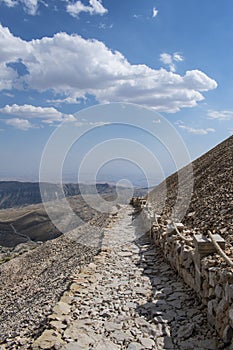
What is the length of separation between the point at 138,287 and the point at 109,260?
9.19 ft

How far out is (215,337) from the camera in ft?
17.1

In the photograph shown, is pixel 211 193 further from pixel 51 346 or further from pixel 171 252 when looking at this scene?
pixel 51 346

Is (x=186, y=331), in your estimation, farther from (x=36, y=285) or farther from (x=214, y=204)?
(x=36, y=285)

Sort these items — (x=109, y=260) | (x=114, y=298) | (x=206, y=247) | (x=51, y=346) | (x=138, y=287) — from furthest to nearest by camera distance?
(x=109, y=260), (x=138, y=287), (x=114, y=298), (x=206, y=247), (x=51, y=346)

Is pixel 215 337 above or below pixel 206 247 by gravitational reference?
below

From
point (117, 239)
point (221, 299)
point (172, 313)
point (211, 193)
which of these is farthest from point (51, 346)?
point (211, 193)

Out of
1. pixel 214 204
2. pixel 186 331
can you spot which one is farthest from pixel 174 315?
pixel 214 204

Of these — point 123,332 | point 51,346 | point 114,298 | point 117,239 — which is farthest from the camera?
point 117,239

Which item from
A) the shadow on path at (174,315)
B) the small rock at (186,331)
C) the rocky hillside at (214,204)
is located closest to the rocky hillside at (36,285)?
the shadow on path at (174,315)

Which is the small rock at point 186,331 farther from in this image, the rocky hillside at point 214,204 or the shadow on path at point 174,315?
the rocky hillside at point 214,204

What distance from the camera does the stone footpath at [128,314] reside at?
17.5ft

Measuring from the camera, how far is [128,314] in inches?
254

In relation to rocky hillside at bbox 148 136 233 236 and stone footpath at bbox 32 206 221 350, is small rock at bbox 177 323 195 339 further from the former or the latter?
rocky hillside at bbox 148 136 233 236

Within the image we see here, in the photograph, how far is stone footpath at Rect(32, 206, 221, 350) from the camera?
5.35m
